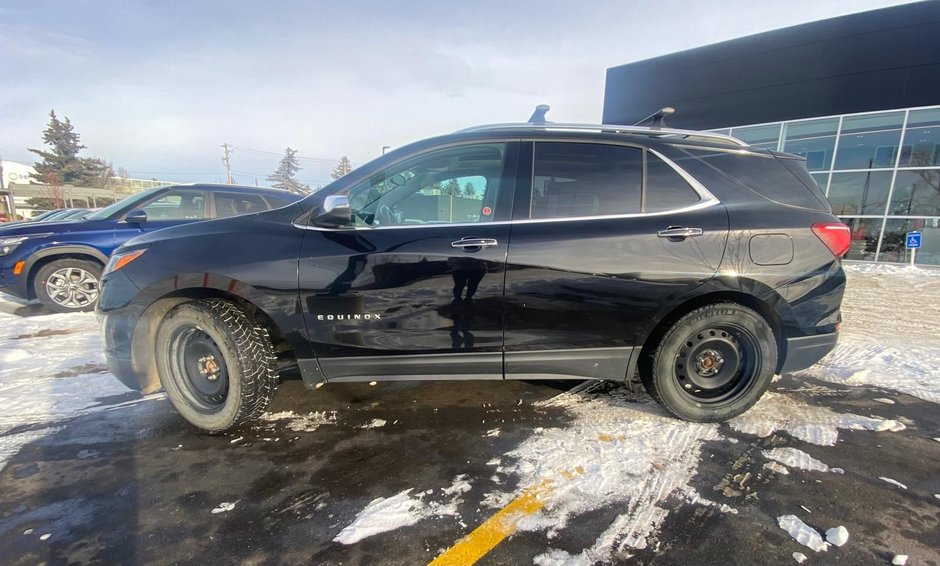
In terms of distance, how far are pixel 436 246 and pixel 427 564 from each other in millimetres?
1603

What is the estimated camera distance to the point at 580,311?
2.53 metres

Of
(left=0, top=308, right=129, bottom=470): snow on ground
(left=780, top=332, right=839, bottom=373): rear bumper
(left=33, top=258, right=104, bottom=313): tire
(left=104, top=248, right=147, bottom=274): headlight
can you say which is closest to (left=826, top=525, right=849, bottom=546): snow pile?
(left=780, top=332, right=839, bottom=373): rear bumper

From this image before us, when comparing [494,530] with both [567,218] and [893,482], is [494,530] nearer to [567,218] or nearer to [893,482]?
[567,218]

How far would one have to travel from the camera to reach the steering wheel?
2.62 meters

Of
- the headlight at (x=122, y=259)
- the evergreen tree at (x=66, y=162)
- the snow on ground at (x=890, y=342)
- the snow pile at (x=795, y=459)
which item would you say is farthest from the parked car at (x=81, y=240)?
the evergreen tree at (x=66, y=162)

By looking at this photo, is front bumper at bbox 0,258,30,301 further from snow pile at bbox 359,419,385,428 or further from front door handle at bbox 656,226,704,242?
front door handle at bbox 656,226,704,242

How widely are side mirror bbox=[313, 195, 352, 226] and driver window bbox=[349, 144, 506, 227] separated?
11 cm

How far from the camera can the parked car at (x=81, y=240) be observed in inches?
215

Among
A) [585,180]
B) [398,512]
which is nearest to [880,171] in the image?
[585,180]

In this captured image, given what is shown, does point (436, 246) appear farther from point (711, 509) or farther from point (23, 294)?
point (23, 294)

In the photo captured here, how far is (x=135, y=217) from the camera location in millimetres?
5734

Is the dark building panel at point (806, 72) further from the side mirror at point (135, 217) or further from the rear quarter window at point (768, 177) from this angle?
the side mirror at point (135, 217)

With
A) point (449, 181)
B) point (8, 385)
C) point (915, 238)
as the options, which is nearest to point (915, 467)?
point (449, 181)

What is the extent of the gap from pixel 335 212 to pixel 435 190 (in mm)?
680
